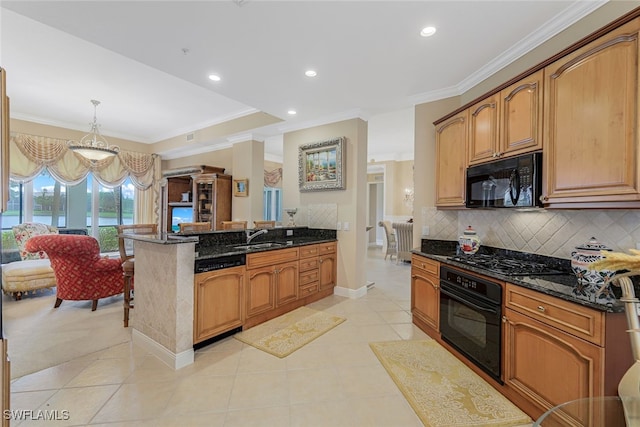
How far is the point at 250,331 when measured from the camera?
2926 mm

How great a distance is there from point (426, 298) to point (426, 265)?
363 mm

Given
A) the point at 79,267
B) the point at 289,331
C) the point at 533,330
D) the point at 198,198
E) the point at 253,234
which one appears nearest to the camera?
the point at 533,330

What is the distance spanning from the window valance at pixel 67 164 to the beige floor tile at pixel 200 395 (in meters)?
4.58

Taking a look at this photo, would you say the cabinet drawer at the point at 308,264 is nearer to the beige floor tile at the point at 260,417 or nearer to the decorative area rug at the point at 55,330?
the beige floor tile at the point at 260,417

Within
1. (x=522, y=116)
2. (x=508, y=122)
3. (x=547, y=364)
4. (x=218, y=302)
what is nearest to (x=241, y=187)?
(x=218, y=302)

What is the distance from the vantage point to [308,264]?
373cm

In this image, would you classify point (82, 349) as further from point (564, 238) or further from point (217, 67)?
point (564, 238)

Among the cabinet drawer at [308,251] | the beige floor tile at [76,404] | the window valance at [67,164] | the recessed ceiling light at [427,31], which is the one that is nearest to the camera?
the beige floor tile at [76,404]

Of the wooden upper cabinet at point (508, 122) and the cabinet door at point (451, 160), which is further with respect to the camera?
the cabinet door at point (451, 160)

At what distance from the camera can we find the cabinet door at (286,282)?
3283 millimetres

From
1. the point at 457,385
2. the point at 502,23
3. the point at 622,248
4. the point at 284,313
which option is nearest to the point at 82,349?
the point at 284,313

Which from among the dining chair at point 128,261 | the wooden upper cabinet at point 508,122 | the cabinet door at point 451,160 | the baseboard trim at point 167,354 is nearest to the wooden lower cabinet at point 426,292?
the cabinet door at point 451,160

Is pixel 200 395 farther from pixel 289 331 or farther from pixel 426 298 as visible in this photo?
pixel 426 298

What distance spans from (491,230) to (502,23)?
1863 mm
